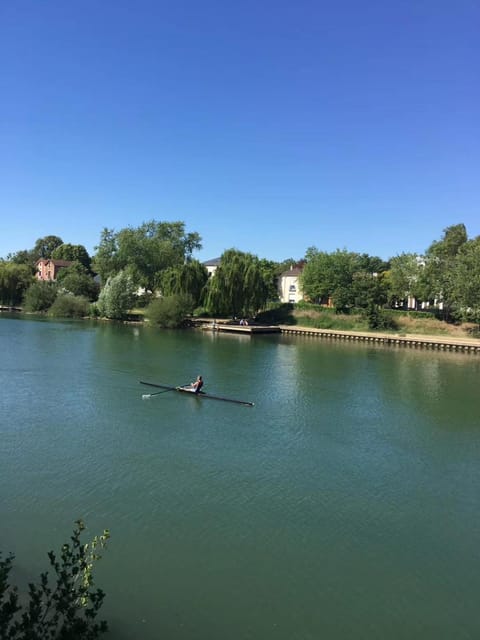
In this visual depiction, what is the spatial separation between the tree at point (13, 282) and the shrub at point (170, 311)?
109 feet

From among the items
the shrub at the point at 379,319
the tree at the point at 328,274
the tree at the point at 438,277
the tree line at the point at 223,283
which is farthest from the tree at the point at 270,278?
the tree at the point at 438,277

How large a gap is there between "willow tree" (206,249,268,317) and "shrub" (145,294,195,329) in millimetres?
4066

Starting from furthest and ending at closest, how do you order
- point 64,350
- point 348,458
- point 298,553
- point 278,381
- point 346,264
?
point 346,264, point 64,350, point 278,381, point 348,458, point 298,553

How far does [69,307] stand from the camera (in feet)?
251

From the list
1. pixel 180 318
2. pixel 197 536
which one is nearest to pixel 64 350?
pixel 180 318

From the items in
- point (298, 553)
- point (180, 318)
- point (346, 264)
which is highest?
point (346, 264)

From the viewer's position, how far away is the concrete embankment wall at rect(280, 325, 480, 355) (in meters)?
55.2

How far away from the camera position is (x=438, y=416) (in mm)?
25125

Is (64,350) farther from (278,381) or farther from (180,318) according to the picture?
(180,318)

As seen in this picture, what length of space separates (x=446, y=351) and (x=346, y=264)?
2585cm

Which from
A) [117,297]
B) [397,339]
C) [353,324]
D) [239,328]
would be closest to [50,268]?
[117,297]

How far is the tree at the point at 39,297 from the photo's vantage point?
8019 centimetres

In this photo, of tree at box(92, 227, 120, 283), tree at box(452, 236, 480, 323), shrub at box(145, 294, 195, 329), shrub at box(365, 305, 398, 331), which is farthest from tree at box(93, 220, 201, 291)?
tree at box(452, 236, 480, 323)

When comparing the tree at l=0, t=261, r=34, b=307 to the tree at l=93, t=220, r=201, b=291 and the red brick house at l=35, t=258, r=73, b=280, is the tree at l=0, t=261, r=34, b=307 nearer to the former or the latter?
the tree at l=93, t=220, r=201, b=291
